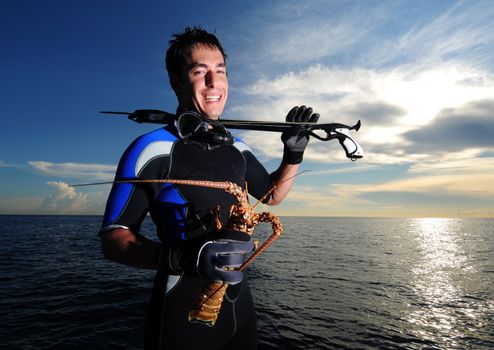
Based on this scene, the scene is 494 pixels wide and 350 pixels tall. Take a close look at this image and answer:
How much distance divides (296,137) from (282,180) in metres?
0.57

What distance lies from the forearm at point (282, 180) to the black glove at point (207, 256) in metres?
1.55

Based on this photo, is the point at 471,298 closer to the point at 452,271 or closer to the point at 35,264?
the point at 452,271

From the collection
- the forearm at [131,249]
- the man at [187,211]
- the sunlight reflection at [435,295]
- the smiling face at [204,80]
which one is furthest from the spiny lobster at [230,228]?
the sunlight reflection at [435,295]

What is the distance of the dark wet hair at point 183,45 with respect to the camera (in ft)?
9.41

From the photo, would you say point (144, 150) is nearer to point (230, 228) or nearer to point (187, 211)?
point (187, 211)

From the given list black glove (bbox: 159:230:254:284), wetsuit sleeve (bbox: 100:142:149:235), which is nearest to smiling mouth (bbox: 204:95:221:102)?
wetsuit sleeve (bbox: 100:142:149:235)

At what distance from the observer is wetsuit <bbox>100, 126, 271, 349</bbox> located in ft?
7.52

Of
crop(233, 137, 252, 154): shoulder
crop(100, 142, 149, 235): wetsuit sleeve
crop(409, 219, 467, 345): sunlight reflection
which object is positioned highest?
crop(233, 137, 252, 154): shoulder

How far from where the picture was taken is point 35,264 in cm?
2762

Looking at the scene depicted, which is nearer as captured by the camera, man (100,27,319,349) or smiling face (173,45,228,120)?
man (100,27,319,349)

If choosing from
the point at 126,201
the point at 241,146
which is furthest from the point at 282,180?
the point at 126,201

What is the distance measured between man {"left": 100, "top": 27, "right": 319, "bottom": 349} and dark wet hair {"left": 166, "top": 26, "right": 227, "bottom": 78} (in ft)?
0.03

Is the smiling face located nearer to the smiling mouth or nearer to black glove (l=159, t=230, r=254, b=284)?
the smiling mouth

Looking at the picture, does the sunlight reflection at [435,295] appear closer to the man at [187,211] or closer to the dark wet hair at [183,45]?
the man at [187,211]
